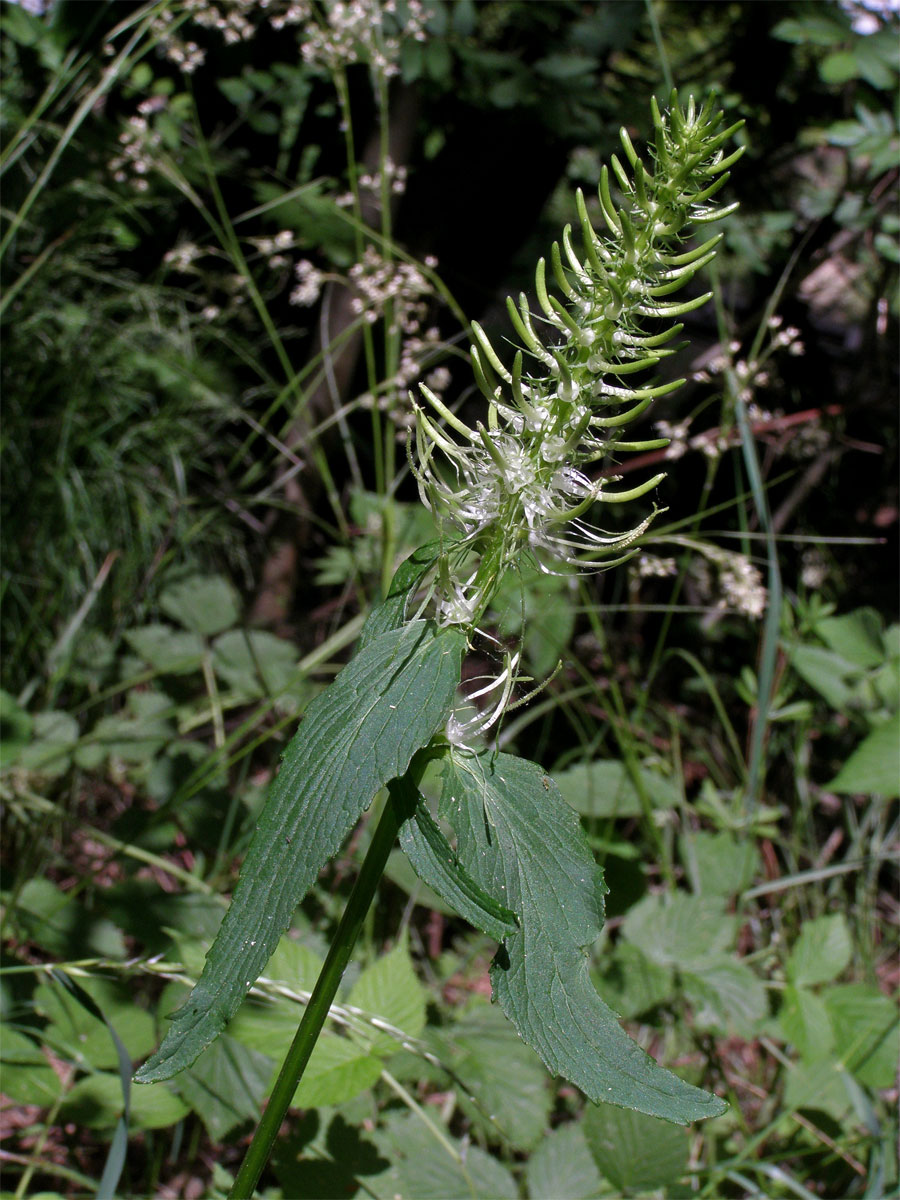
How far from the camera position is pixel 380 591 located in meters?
1.66

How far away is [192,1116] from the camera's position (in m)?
1.58

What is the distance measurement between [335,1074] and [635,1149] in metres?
0.43

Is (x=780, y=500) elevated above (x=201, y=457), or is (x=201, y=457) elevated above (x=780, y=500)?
(x=780, y=500)

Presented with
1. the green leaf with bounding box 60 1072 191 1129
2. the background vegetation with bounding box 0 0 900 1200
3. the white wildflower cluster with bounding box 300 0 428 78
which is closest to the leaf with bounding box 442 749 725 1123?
the background vegetation with bounding box 0 0 900 1200

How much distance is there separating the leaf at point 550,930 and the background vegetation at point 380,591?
11.6 inches

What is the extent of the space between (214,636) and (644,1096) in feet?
5.56

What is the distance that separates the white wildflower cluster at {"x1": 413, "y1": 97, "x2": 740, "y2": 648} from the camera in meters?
0.68

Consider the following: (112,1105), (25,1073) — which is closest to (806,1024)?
(112,1105)

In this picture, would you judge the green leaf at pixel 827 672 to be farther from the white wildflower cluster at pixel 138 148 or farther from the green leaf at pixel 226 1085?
the white wildflower cluster at pixel 138 148

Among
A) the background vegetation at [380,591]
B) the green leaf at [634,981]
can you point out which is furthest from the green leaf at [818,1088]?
the green leaf at [634,981]

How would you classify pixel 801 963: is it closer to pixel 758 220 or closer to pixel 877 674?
pixel 877 674

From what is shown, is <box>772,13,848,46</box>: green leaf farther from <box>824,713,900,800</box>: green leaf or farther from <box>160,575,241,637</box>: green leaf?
<box>160,575,241,637</box>: green leaf

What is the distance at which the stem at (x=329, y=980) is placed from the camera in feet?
2.35

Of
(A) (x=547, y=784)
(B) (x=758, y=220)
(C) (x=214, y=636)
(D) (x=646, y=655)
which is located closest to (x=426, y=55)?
(B) (x=758, y=220)
